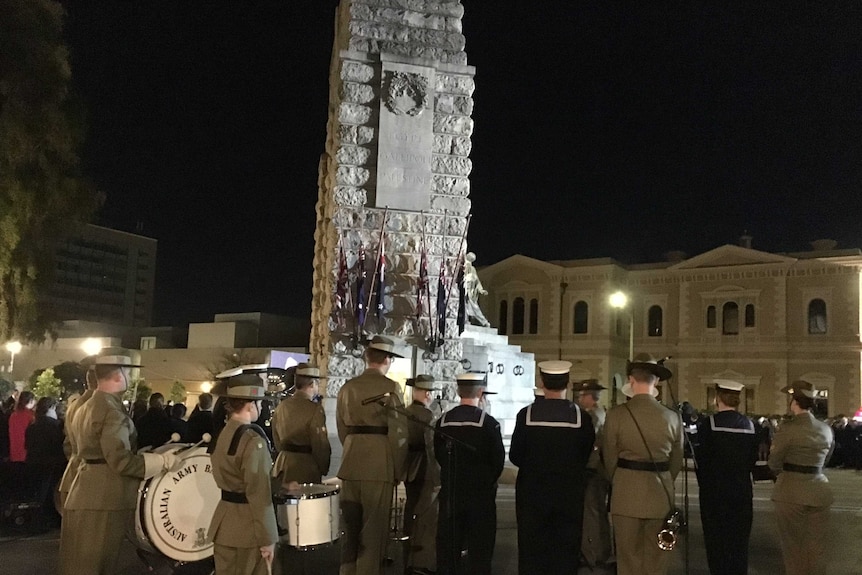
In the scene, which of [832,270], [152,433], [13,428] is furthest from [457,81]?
[832,270]

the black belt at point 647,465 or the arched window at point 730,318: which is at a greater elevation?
the arched window at point 730,318

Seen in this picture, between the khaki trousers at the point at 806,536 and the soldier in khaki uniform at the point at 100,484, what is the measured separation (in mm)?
5540

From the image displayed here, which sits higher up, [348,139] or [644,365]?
[348,139]

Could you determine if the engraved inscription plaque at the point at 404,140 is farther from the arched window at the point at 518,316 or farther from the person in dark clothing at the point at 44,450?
the arched window at the point at 518,316

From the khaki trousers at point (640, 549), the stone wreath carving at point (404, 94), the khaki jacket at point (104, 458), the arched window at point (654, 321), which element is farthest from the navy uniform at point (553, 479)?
the arched window at point (654, 321)

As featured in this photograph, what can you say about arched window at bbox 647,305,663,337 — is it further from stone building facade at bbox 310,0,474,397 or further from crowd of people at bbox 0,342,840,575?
crowd of people at bbox 0,342,840,575

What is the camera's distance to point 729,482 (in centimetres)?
725

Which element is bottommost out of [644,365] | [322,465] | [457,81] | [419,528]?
[419,528]

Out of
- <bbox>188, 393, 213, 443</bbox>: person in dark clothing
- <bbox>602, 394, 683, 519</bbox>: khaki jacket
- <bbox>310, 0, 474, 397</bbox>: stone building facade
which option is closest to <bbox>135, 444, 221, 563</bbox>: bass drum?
<bbox>602, 394, 683, 519</bbox>: khaki jacket

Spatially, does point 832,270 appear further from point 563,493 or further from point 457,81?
point 563,493

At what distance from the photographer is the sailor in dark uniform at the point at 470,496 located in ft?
21.9

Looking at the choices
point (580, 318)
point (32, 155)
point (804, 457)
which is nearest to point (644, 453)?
point (804, 457)

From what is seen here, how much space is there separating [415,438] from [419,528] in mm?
928

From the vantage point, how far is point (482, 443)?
6754mm
